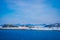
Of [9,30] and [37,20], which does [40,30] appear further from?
[9,30]

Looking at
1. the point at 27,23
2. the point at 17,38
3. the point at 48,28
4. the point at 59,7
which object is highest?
the point at 59,7

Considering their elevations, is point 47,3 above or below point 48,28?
A: above

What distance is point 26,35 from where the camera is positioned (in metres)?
1.90

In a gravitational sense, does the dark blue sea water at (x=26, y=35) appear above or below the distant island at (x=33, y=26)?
below

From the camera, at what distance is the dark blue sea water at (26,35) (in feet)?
6.22

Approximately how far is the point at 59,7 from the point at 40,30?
0.51 metres

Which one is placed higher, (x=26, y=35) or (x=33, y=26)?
(x=33, y=26)

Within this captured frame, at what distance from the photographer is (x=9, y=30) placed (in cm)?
193

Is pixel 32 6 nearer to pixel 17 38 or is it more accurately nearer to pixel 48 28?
pixel 48 28

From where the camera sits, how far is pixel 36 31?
6.37ft

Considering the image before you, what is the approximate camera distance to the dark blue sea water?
74.7 inches

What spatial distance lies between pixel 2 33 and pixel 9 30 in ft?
0.44

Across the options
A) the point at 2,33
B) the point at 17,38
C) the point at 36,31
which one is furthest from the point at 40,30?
the point at 2,33

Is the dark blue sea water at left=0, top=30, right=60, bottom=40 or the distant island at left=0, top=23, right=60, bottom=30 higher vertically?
the distant island at left=0, top=23, right=60, bottom=30
